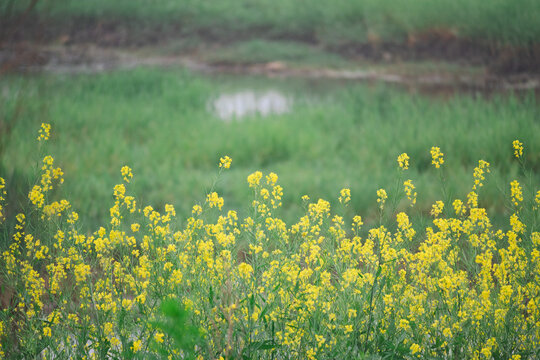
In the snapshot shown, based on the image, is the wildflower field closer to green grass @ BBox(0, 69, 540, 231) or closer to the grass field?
the grass field

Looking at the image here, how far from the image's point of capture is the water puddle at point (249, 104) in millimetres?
7793

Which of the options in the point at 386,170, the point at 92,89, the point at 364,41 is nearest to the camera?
the point at 386,170

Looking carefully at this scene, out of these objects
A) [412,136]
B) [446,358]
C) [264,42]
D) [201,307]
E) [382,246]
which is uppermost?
[382,246]

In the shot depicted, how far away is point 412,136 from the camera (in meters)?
6.08

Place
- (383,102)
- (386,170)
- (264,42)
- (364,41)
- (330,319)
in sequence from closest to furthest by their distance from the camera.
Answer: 1. (330,319)
2. (386,170)
3. (383,102)
4. (364,41)
5. (264,42)

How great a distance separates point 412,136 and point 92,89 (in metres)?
4.67

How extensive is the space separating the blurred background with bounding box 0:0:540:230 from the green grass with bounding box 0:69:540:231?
0.02 meters

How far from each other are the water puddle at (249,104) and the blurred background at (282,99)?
0.14 ft

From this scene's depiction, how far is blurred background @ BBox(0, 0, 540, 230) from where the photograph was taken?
506cm

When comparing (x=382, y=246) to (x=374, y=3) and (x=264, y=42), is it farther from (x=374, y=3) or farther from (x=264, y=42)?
(x=264, y=42)

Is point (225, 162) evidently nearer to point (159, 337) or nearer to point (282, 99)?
point (159, 337)

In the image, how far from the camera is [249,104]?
8672mm

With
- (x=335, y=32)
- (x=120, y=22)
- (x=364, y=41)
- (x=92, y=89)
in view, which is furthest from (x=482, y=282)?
(x=120, y=22)

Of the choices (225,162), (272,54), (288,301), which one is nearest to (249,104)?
(272,54)
